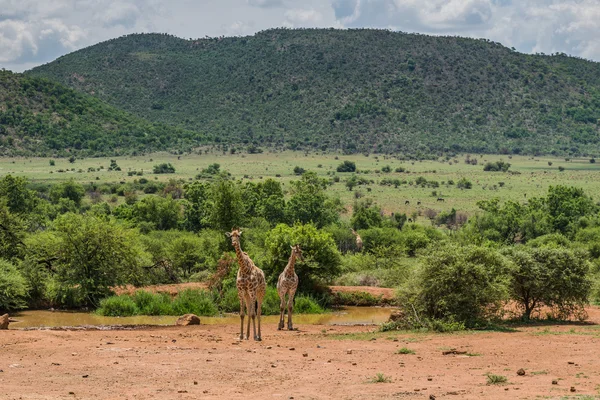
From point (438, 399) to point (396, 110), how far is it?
389 ft

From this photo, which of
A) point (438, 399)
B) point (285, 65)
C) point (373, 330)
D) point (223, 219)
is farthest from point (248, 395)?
point (285, 65)

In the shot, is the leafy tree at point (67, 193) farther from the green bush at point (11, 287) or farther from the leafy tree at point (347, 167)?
the leafy tree at point (347, 167)

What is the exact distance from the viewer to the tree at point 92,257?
3025 centimetres

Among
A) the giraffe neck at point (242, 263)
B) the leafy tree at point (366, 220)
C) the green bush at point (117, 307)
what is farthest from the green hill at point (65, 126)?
the giraffe neck at point (242, 263)

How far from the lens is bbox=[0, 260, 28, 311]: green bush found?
27.8 meters

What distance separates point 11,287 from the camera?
27875 millimetres

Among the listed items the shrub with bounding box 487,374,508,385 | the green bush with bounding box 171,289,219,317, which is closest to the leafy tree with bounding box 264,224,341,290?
the green bush with bounding box 171,289,219,317

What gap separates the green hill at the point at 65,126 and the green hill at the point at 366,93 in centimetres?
854

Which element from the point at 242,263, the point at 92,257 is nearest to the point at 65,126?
the point at 92,257

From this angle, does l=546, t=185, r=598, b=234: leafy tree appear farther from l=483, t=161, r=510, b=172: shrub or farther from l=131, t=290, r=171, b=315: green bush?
l=483, t=161, r=510, b=172: shrub

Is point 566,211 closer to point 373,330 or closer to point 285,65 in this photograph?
point 373,330

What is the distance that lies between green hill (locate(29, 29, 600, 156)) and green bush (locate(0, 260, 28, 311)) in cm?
9811

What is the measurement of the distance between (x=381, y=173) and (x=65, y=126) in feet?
132

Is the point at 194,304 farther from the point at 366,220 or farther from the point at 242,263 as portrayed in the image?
the point at 366,220
